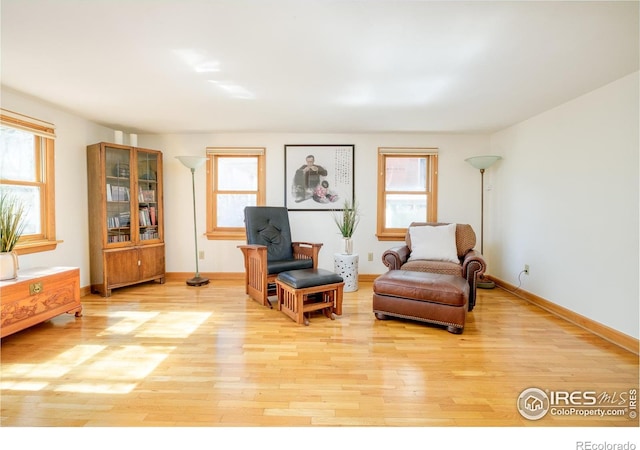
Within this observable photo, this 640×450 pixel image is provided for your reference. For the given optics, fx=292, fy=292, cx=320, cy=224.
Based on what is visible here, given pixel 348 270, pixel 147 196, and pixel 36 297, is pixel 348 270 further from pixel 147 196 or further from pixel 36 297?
pixel 36 297

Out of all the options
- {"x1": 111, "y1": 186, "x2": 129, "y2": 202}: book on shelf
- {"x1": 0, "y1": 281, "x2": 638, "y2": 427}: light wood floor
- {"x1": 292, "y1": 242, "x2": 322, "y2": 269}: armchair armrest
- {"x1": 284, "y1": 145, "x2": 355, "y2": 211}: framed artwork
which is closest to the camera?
{"x1": 0, "y1": 281, "x2": 638, "y2": 427}: light wood floor

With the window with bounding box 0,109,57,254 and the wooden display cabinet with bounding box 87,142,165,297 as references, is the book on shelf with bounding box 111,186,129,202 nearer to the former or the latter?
the wooden display cabinet with bounding box 87,142,165,297

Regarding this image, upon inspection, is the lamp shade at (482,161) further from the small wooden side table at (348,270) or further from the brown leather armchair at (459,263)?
the small wooden side table at (348,270)

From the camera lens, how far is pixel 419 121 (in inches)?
141

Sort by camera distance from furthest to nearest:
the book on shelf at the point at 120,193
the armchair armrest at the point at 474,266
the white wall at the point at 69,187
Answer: the book on shelf at the point at 120,193 < the white wall at the point at 69,187 < the armchair armrest at the point at 474,266

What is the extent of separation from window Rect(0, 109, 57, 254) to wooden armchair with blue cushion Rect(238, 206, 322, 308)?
6.55 feet

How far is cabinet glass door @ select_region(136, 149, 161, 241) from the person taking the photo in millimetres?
3908

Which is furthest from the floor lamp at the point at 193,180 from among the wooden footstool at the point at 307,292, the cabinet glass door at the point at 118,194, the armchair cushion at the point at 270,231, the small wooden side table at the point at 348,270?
the small wooden side table at the point at 348,270

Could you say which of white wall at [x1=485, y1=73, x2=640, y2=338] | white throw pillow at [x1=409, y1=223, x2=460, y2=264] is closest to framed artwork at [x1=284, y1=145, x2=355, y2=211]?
white throw pillow at [x1=409, y1=223, x2=460, y2=264]

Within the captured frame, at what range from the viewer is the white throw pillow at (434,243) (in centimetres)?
338

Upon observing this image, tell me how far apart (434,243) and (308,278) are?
1665mm

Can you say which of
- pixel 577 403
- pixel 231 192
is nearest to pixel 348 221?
pixel 231 192

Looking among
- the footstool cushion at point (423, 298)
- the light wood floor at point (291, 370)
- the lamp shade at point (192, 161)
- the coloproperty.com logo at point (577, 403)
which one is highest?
the lamp shade at point (192, 161)

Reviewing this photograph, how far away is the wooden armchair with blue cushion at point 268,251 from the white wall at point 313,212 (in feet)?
2.16
